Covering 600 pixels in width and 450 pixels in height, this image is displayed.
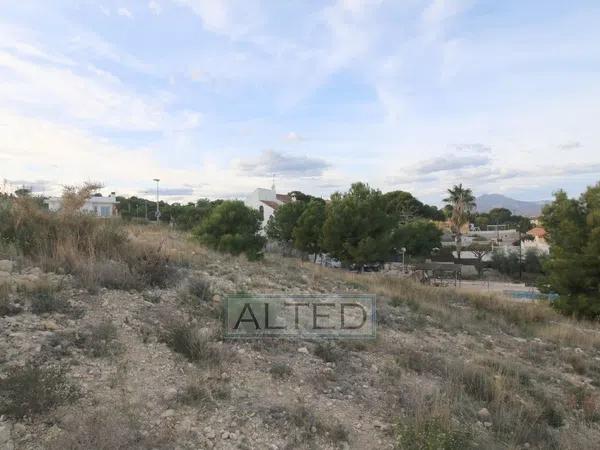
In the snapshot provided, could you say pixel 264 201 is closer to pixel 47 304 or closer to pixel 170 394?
pixel 47 304

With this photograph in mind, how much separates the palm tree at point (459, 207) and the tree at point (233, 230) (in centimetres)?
2755

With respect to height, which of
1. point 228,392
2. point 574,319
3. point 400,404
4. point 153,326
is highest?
point 153,326

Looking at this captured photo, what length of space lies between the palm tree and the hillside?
123ft

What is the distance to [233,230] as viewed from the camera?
1988 centimetres

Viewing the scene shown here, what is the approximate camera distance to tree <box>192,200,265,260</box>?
18.5 metres

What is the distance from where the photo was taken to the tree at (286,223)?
A: 105ft

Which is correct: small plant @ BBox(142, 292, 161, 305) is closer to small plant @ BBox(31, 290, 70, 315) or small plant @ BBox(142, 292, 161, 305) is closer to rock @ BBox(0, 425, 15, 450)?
small plant @ BBox(31, 290, 70, 315)

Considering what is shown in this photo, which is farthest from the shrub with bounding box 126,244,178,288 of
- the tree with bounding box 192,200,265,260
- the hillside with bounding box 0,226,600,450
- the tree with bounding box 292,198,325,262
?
the tree with bounding box 292,198,325,262

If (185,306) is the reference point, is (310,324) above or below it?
below

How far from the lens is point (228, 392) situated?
3629mm

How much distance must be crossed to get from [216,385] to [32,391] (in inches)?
55.4

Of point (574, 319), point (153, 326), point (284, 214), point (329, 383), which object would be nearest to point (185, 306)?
point (153, 326)

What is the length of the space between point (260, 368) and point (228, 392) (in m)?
0.68

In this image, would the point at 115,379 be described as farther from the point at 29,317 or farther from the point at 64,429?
the point at 29,317
